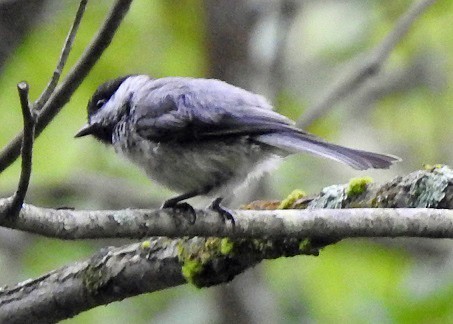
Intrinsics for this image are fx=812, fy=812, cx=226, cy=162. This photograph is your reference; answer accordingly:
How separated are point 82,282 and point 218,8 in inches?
98.6

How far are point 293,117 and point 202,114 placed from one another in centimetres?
231

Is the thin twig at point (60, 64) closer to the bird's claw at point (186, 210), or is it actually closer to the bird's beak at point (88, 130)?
the bird's claw at point (186, 210)

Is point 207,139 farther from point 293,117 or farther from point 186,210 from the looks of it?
point 293,117

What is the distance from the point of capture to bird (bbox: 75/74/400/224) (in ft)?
9.87

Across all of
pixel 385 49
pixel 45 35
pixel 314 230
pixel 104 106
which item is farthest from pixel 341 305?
pixel 45 35

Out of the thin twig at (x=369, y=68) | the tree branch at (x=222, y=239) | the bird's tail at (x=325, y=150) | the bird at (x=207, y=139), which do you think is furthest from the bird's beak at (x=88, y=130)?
the thin twig at (x=369, y=68)

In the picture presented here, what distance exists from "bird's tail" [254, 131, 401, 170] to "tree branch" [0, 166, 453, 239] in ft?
0.33

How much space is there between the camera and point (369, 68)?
445cm

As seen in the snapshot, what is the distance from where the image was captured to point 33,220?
2043 millimetres

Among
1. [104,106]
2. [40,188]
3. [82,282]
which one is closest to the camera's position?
[82,282]

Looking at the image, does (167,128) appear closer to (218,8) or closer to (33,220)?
(33,220)

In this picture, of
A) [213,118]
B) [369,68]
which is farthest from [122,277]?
[369,68]

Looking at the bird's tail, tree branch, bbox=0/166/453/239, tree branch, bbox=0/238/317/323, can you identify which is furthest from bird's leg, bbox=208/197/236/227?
the bird's tail

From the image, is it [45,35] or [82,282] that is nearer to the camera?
[82,282]
